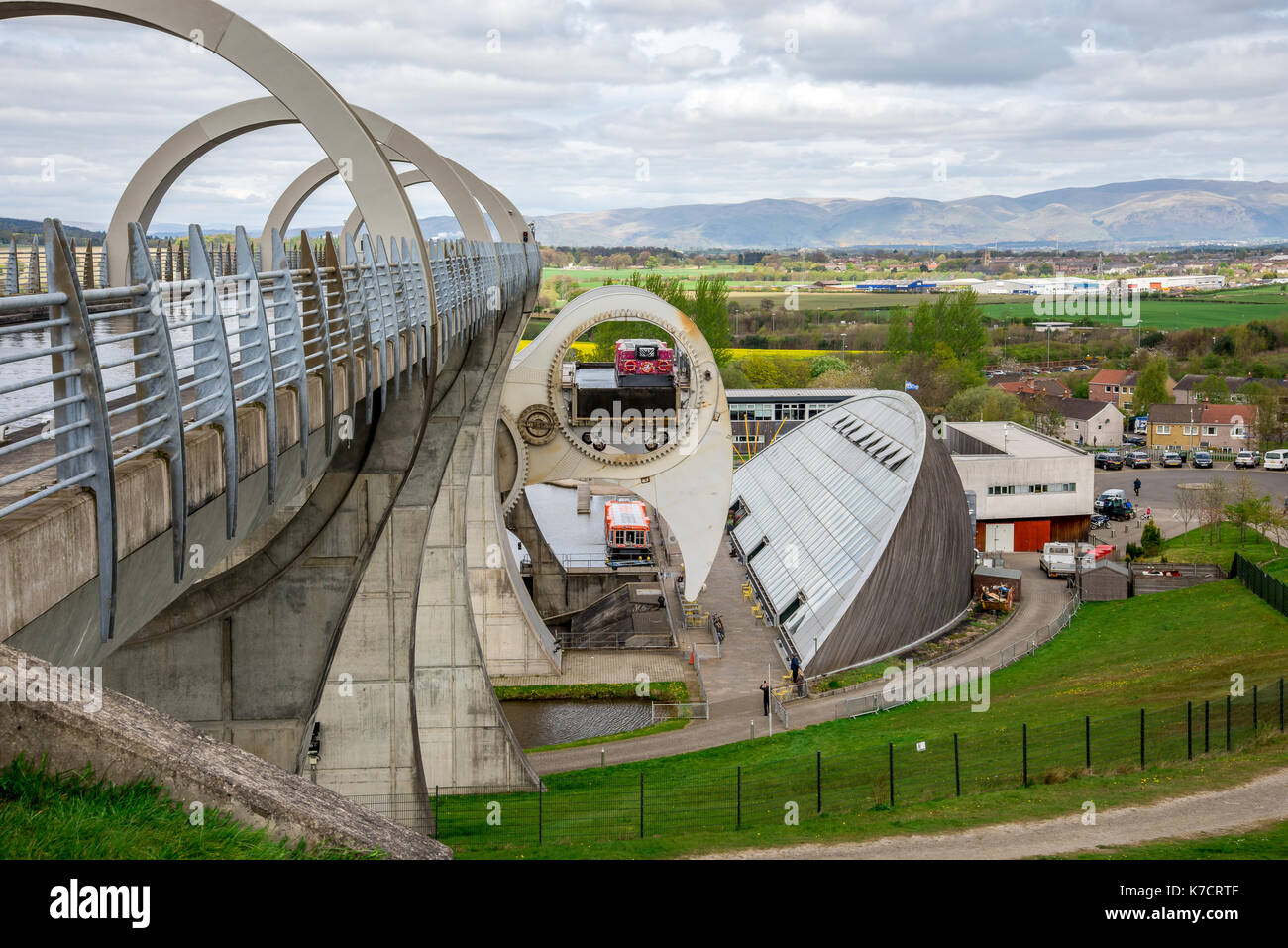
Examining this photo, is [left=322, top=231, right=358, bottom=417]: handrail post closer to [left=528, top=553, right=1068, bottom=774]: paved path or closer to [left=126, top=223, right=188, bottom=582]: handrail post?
[left=126, top=223, right=188, bottom=582]: handrail post

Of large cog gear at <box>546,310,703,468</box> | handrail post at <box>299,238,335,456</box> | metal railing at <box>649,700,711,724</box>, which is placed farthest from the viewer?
large cog gear at <box>546,310,703,468</box>

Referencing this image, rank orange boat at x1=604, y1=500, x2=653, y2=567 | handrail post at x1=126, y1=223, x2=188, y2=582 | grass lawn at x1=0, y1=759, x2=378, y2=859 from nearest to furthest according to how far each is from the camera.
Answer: grass lawn at x1=0, y1=759, x2=378, y2=859, handrail post at x1=126, y1=223, x2=188, y2=582, orange boat at x1=604, y1=500, x2=653, y2=567

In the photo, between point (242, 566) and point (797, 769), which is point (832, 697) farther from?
point (242, 566)

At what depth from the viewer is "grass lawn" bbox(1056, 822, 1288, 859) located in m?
15.4

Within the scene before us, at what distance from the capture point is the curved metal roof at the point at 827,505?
1544 inches

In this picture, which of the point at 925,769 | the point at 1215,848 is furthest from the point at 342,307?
the point at 925,769

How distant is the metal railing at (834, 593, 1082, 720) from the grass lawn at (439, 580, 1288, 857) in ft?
2.89

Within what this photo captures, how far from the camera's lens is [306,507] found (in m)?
17.2

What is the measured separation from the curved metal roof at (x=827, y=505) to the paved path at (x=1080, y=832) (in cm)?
Answer: 1826

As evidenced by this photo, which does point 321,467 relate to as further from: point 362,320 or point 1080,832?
point 1080,832

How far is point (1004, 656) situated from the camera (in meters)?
38.4

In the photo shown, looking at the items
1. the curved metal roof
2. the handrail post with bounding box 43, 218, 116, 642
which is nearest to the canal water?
the curved metal roof

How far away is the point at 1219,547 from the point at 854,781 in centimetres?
4179
